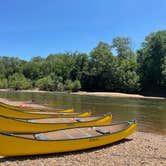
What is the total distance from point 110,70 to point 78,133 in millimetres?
65412

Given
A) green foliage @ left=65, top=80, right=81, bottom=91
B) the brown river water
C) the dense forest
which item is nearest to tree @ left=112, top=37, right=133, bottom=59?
the dense forest

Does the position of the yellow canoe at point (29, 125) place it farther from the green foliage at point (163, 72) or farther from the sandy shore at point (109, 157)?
the green foliage at point (163, 72)

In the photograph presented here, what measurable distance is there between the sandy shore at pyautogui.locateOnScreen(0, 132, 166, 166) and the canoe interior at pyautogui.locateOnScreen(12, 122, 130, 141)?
64 centimetres

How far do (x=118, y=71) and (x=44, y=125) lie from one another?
62604mm

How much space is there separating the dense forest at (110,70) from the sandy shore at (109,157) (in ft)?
181

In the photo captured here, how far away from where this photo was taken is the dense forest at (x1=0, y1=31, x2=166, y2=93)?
69.2m

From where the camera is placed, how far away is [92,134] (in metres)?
11.2

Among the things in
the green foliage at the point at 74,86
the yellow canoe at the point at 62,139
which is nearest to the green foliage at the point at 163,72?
the green foliage at the point at 74,86

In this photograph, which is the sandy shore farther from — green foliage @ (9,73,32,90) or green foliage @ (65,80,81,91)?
green foliage @ (9,73,32,90)

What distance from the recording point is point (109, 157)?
9789mm

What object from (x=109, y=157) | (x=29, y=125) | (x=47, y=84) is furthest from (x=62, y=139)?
(x=47, y=84)

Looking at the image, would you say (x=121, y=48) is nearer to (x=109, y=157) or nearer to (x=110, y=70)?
(x=110, y=70)

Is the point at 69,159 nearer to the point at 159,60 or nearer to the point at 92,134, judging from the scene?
the point at 92,134

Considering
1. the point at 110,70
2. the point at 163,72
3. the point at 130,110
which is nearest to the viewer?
the point at 130,110
